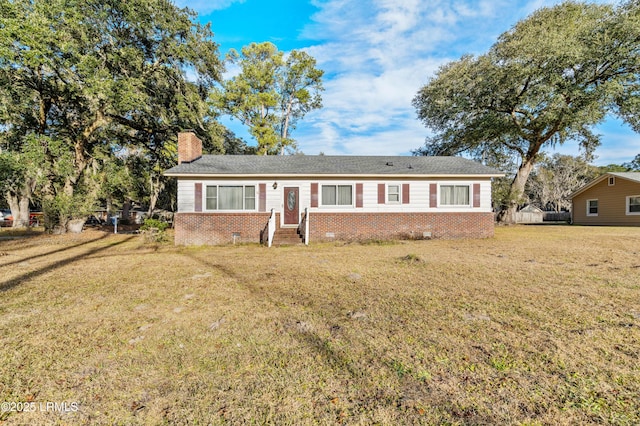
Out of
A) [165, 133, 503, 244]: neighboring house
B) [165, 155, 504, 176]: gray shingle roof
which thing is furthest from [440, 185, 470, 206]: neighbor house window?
[165, 155, 504, 176]: gray shingle roof

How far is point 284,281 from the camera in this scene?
19.9 ft

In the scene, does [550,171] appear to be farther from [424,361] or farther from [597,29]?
[424,361]

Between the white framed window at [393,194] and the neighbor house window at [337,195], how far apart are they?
5.99ft

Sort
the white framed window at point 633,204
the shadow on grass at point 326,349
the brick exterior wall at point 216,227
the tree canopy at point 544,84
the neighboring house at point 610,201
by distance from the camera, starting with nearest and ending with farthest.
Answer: the shadow on grass at point 326,349 < the brick exterior wall at point 216,227 < the tree canopy at point 544,84 < the white framed window at point 633,204 < the neighboring house at point 610,201

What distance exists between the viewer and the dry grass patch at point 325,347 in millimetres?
2270

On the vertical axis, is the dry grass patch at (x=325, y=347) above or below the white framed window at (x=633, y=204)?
below

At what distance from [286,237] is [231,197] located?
302 cm

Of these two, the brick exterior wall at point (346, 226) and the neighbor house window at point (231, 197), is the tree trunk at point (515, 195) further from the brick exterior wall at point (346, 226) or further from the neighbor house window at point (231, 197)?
the neighbor house window at point (231, 197)

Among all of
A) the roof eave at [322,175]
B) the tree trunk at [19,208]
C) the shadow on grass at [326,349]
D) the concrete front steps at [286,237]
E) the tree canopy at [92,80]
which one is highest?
the tree canopy at [92,80]

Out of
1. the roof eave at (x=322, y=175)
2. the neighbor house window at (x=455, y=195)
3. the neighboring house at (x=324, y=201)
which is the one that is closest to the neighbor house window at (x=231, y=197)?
the neighboring house at (x=324, y=201)

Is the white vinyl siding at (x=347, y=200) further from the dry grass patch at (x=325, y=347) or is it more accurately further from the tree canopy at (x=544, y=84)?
the tree canopy at (x=544, y=84)

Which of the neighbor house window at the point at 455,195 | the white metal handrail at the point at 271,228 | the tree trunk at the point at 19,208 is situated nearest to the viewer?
the white metal handrail at the point at 271,228

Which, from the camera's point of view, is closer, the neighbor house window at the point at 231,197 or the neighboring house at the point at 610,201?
the neighbor house window at the point at 231,197

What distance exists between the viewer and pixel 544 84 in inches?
724
